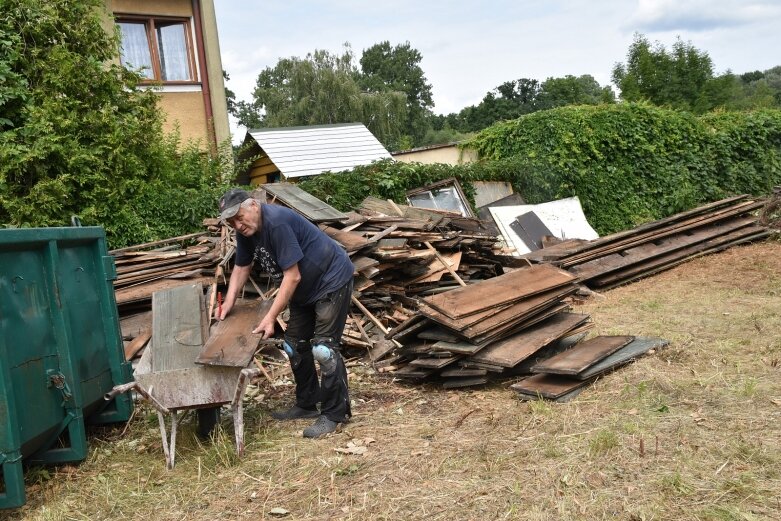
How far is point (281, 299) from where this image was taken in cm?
457

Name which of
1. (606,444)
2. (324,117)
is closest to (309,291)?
(606,444)

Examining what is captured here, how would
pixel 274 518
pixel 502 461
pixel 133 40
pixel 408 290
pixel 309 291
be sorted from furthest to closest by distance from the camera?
1. pixel 133 40
2. pixel 408 290
3. pixel 309 291
4. pixel 502 461
5. pixel 274 518

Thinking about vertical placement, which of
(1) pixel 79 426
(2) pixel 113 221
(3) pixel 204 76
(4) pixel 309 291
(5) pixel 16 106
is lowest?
(1) pixel 79 426

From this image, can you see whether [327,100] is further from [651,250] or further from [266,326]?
[266,326]

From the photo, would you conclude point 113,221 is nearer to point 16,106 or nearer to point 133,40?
point 16,106

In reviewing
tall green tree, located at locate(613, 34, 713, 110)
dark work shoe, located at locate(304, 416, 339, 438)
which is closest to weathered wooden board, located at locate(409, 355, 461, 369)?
dark work shoe, located at locate(304, 416, 339, 438)

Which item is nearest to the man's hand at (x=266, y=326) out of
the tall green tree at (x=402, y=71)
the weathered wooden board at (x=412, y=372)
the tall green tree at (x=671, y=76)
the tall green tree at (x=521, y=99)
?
the weathered wooden board at (x=412, y=372)

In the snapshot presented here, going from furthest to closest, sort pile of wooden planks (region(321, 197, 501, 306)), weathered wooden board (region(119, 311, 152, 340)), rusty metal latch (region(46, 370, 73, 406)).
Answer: pile of wooden planks (region(321, 197, 501, 306)) < weathered wooden board (region(119, 311, 152, 340)) < rusty metal latch (region(46, 370, 73, 406))

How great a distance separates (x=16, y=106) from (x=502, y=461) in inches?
301

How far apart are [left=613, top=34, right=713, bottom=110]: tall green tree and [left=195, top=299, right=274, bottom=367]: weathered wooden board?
33.3 m

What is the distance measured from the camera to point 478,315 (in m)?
6.05

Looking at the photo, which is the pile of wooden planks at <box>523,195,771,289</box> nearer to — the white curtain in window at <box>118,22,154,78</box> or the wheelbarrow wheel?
the wheelbarrow wheel

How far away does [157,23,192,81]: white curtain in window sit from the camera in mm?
14055

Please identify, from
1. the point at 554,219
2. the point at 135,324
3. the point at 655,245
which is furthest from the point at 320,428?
the point at 554,219
